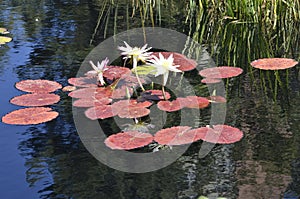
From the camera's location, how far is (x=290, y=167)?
1.31 metres

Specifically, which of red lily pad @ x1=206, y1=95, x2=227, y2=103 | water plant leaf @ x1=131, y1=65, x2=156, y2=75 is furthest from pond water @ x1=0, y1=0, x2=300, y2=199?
water plant leaf @ x1=131, y1=65, x2=156, y2=75

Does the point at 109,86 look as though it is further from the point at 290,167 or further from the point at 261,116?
the point at 290,167

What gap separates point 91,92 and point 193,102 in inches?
14.5

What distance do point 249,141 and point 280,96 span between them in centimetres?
36

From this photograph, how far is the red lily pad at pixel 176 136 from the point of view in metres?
1.47

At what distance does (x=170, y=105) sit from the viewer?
1.72 metres

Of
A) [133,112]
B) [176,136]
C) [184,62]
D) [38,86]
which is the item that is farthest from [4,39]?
[176,136]

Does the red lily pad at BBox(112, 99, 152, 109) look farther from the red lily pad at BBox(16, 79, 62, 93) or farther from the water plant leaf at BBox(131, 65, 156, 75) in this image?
the red lily pad at BBox(16, 79, 62, 93)

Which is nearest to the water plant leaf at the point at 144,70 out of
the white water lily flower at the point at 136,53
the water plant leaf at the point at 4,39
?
the white water lily flower at the point at 136,53

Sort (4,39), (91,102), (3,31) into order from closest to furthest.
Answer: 1. (91,102)
2. (4,39)
3. (3,31)

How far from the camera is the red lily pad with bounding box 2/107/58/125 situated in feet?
5.33

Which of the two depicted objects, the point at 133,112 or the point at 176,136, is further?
the point at 133,112

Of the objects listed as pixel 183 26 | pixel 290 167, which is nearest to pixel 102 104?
pixel 290 167

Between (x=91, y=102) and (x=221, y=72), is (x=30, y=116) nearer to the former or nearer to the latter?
(x=91, y=102)
